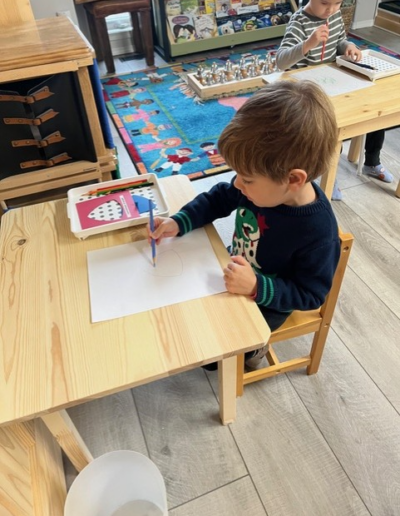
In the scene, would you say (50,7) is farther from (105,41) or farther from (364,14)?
(364,14)

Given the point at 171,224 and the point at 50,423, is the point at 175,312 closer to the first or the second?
the point at 171,224

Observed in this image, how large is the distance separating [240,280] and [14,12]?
118 centimetres

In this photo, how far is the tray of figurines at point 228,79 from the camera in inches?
114

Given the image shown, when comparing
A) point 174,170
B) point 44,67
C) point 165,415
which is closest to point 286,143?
point 44,67

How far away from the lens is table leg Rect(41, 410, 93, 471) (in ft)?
2.88

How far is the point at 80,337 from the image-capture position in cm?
73

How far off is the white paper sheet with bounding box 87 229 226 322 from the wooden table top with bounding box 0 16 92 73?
1.79ft

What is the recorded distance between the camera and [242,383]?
47.5 inches

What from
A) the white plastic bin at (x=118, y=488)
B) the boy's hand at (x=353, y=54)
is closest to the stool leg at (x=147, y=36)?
the boy's hand at (x=353, y=54)

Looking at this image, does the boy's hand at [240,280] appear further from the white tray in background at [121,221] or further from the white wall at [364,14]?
the white wall at [364,14]

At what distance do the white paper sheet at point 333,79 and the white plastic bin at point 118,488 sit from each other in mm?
1354

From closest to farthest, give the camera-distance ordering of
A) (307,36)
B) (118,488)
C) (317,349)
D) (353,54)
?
(118,488) < (317,349) < (353,54) < (307,36)

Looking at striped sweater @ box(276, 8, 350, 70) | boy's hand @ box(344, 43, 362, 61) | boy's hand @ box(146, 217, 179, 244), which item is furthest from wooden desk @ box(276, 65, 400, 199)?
boy's hand @ box(146, 217, 179, 244)

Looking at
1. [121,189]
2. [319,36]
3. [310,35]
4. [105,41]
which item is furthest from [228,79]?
[121,189]
